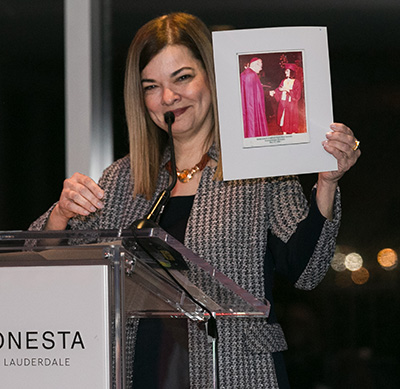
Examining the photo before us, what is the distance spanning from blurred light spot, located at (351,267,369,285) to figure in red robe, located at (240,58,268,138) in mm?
1476

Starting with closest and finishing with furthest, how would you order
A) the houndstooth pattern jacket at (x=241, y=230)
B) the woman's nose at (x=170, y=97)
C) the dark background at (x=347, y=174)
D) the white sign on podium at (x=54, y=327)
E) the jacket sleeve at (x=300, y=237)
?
the white sign on podium at (x=54, y=327)
the houndstooth pattern jacket at (x=241, y=230)
the jacket sleeve at (x=300, y=237)
the woman's nose at (x=170, y=97)
the dark background at (x=347, y=174)

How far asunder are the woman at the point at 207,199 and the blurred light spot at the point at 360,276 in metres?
1.16

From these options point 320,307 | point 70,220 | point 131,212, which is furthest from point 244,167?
point 320,307

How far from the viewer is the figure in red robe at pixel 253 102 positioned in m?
1.31

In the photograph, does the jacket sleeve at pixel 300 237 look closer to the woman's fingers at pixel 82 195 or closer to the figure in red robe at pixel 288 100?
the figure in red robe at pixel 288 100

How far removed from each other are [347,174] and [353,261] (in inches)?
13.5

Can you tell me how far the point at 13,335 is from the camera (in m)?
0.88

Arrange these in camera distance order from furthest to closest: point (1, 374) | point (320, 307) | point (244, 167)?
point (320, 307), point (244, 167), point (1, 374)

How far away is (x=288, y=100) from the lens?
1329mm

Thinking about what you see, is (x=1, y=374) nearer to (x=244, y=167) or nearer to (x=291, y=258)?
(x=244, y=167)

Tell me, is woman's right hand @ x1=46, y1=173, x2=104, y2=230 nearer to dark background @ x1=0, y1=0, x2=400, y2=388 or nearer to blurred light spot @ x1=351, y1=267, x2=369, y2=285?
dark background @ x1=0, y1=0, x2=400, y2=388

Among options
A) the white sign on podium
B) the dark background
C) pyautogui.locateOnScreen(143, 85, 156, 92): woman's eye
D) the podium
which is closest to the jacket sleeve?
pyautogui.locateOnScreen(143, 85, 156, 92): woman's eye

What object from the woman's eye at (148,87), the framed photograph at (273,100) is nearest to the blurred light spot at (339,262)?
the woman's eye at (148,87)

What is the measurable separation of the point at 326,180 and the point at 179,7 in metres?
1.69
